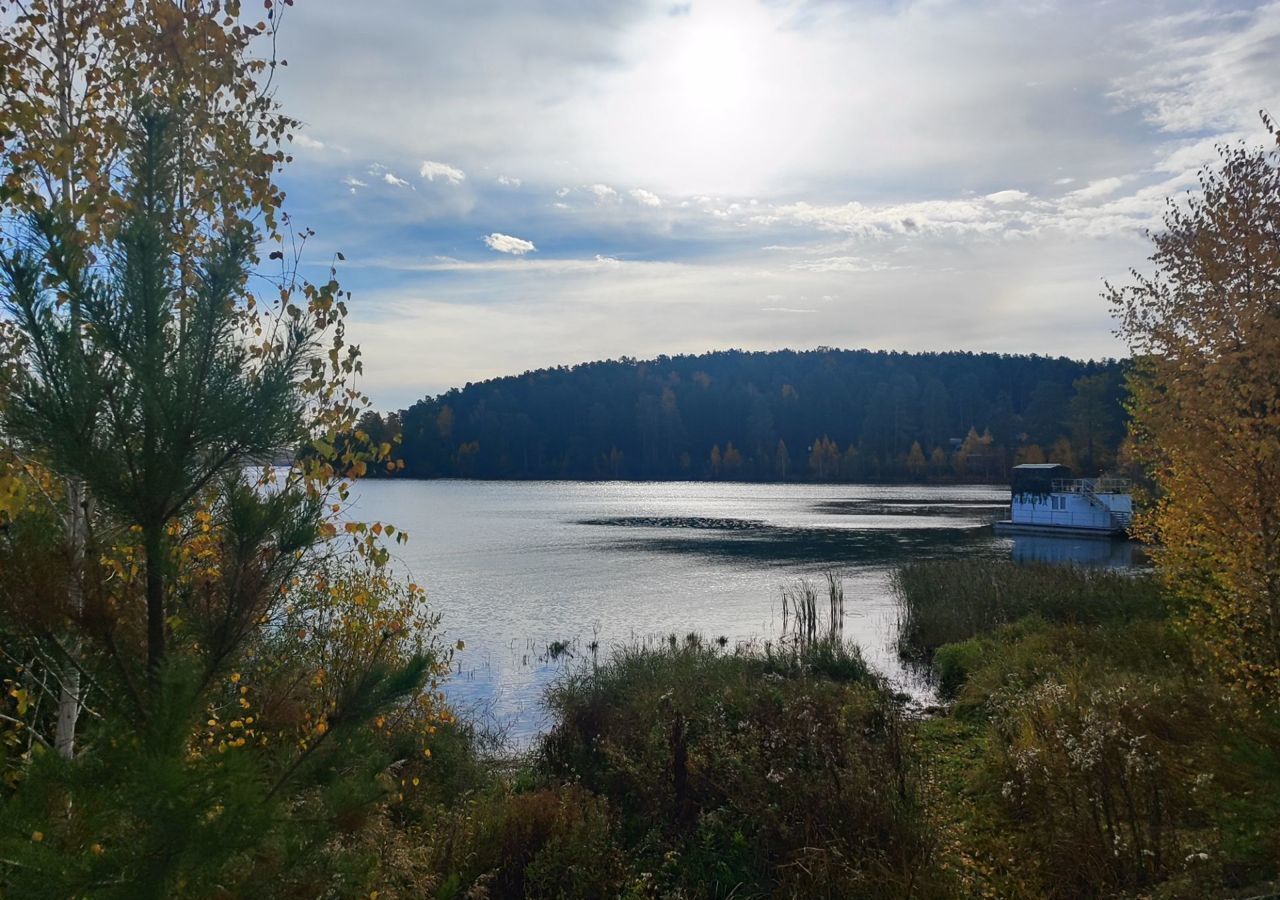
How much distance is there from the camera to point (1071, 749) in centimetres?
769

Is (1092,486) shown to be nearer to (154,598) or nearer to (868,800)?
(868,800)

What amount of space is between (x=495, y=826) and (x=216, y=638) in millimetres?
5655

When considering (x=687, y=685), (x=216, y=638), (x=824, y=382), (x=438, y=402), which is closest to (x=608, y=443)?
(x=438, y=402)

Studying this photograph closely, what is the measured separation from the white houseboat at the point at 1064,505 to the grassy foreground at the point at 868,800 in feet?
155

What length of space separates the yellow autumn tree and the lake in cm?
831

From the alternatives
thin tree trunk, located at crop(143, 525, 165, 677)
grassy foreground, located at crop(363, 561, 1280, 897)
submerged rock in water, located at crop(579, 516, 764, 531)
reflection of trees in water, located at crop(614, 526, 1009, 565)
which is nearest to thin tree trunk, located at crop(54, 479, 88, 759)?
thin tree trunk, located at crop(143, 525, 165, 677)

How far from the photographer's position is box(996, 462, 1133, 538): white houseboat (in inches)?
2172

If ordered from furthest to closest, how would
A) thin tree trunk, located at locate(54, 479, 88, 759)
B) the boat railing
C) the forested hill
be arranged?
the forested hill → the boat railing → thin tree trunk, located at locate(54, 479, 88, 759)

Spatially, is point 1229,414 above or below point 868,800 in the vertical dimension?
above

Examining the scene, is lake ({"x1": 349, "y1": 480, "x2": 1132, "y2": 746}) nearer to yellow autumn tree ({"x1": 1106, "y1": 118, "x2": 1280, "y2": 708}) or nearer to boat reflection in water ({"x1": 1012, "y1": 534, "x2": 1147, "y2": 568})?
boat reflection in water ({"x1": 1012, "y1": 534, "x2": 1147, "y2": 568})

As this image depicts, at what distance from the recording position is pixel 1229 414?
8.40 m

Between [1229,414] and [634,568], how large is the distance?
105 feet

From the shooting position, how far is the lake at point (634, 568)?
21.4 m

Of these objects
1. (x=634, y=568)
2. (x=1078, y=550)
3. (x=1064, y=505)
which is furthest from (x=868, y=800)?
(x=1064, y=505)
